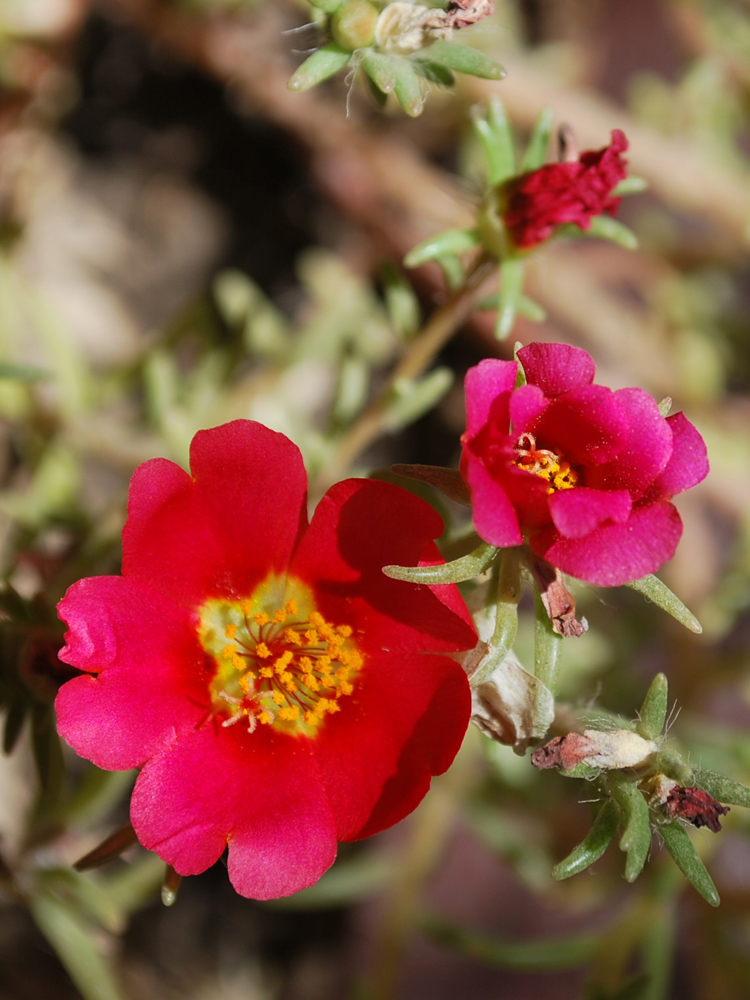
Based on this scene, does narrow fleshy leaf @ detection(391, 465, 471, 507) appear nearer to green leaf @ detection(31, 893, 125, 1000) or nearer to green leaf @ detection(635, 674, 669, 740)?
green leaf @ detection(635, 674, 669, 740)

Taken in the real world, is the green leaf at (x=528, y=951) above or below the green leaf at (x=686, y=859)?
below

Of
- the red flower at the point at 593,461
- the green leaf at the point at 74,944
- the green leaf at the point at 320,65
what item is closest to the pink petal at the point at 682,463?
the red flower at the point at 593,461

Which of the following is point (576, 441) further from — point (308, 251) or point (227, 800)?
point (308, 251)

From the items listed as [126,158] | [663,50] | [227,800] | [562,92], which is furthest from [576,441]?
[663,50]

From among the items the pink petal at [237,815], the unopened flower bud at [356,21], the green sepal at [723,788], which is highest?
the unopened flower bud at [356,21]

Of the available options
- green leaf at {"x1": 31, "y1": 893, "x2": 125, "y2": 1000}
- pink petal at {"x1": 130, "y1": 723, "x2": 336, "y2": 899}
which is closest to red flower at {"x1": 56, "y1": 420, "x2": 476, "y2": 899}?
pink petal at {"x1": 130, "y1": 723, "x2": 336, "y2": 899}

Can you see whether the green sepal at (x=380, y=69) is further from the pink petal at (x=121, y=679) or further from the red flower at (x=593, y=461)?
the pink petal at (x=121, y=679)
